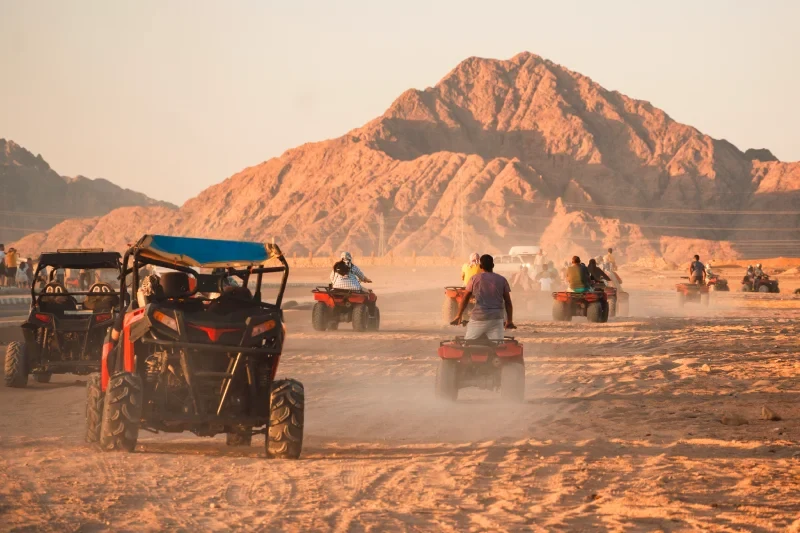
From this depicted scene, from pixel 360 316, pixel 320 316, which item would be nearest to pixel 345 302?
pixel 360 316

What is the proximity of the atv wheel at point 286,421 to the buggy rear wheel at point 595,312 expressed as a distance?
2121 cm

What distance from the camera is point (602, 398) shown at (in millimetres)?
14742

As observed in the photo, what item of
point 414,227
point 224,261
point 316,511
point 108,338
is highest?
point 414,227

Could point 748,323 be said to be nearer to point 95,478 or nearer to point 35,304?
point 35,304

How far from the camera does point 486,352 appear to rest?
1386 centimetres

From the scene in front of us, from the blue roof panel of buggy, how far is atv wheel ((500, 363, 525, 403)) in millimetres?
4364

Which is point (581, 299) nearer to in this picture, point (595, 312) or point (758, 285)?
point (595, 312)

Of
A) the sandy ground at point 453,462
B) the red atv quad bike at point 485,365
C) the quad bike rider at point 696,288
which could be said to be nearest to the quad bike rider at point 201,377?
the sandy ground at point 453,462

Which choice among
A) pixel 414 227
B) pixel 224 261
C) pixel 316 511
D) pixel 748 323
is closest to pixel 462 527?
pixel 316 511

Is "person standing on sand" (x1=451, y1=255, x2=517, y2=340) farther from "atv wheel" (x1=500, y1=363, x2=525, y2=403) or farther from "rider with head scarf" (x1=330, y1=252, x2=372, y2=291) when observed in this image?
"rider with head scarf" (x1=330, y1=252, x2=372, y2=291)

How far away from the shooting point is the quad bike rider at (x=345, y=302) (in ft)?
85.8

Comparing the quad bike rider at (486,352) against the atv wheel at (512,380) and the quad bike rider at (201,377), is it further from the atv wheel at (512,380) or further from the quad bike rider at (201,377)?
the quad bike rider at (201,377)

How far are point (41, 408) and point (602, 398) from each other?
6959mm

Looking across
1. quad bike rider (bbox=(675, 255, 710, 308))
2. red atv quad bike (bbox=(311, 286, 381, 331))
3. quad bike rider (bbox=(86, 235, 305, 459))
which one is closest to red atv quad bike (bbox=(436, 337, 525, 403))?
quad bike rider (bbox=(86, 235, 305, 459))
